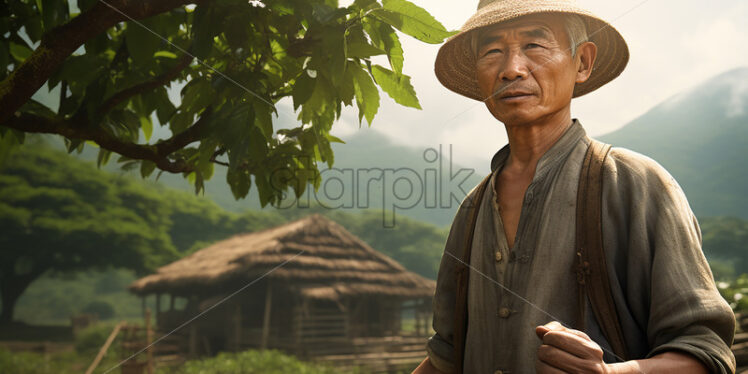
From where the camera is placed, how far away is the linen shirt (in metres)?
0.81

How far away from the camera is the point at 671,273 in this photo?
83cm

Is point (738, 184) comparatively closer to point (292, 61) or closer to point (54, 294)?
point (292, 61)

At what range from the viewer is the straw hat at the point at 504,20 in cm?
101

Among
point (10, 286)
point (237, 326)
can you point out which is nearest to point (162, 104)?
point (237, 326)

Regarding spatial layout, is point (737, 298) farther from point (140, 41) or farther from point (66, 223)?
point (66, 223)

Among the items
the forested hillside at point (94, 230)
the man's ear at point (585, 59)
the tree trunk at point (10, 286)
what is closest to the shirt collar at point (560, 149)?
the man's ear at point (585, 59)

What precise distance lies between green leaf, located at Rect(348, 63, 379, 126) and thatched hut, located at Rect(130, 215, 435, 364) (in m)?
10.2

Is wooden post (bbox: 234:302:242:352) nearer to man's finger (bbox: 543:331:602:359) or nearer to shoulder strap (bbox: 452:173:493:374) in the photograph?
shoulder strap (bbox: 452:173:493:374)

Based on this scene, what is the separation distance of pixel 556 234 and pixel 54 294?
89.2ft

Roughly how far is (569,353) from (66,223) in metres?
21.6

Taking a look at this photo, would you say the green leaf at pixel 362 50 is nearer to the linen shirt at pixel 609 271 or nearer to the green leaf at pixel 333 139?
the linen shirt at pixel 609 271

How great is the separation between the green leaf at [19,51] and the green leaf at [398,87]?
3.86 ft

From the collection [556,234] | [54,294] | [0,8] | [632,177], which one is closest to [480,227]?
[556,234]

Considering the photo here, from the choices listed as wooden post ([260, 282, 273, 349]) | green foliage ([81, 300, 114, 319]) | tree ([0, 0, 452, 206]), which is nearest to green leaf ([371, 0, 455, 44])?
tree ([0, 0, 452, 206])
